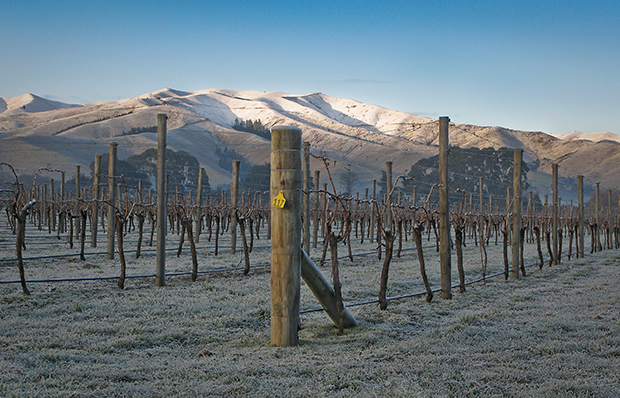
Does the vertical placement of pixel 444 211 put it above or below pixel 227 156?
below

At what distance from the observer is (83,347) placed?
16.6 feet

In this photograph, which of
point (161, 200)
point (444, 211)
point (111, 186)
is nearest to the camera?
point (444, 211)

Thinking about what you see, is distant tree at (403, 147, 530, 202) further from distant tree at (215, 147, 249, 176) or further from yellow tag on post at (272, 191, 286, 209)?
yellow tag on post at (272, 191, 286, 209)

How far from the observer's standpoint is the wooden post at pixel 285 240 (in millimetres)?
5004

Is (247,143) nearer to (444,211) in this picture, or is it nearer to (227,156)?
(227,156)

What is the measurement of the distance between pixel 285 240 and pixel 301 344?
1075 millimetres

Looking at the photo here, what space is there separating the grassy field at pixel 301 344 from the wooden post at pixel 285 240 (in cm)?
25

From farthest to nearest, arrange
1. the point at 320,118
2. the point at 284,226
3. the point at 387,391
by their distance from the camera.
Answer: the point at 320,118 → the point at 284,226 → the point at 387,391

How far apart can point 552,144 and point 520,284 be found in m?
127

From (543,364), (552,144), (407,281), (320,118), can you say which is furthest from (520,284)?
(320,118)

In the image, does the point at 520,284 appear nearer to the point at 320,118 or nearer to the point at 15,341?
the point at 15,341

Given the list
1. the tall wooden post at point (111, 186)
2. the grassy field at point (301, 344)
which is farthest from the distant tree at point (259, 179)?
the grassy field at point (301, 344)

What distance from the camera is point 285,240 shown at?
5.01 meters

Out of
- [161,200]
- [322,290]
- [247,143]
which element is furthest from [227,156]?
[322,290]
